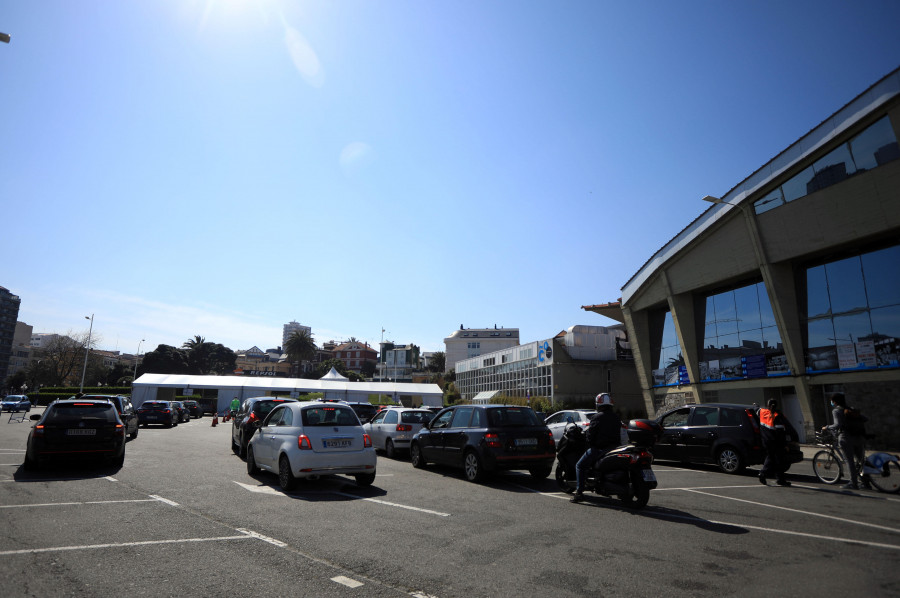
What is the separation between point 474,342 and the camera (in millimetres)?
123938

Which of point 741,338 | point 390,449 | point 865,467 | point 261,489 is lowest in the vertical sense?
point 261,489

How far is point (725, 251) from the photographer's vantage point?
85.5 feet

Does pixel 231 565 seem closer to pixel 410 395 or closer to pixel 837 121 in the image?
pixel 837 121

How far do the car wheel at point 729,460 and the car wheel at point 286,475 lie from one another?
10002 mm

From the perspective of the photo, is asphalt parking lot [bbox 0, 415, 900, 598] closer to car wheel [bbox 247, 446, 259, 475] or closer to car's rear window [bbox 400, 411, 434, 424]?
car wheel [bbox 247, 446, 259, 475]

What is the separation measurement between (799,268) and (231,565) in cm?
2619

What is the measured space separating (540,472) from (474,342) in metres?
114

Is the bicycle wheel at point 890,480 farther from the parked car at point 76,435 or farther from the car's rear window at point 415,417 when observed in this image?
the parked car at point 76,435

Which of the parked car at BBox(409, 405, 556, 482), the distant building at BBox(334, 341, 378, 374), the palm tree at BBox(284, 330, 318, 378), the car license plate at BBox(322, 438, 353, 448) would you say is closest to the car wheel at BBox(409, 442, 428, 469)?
the parked car at BBox(409, 405, 556, 482)

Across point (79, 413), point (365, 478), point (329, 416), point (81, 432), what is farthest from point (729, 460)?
point (79, 413)

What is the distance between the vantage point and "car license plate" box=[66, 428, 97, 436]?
1034 cm

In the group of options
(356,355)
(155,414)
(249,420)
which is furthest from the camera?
(356,355)

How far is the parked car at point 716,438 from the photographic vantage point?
11883 mm

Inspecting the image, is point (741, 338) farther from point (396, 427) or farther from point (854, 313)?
point (396, 427)
